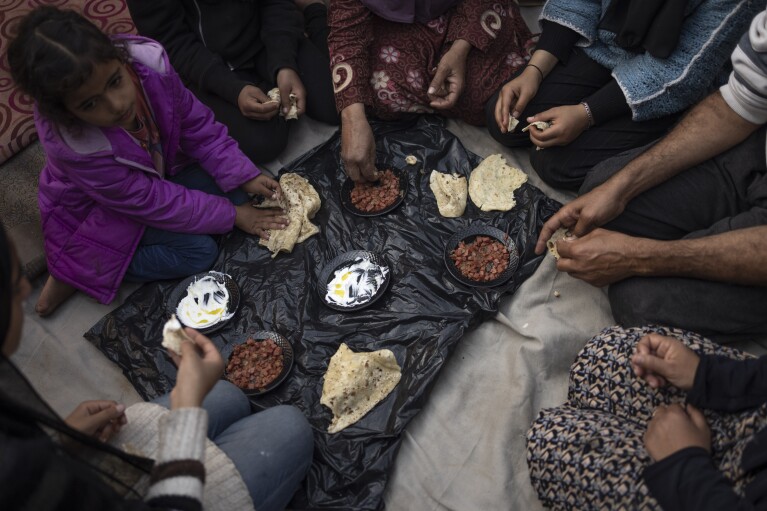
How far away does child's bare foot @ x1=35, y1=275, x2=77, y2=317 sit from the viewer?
261 centimetres

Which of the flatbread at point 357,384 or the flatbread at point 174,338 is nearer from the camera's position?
the flatbread at point 174,338

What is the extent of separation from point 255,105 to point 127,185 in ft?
2.68

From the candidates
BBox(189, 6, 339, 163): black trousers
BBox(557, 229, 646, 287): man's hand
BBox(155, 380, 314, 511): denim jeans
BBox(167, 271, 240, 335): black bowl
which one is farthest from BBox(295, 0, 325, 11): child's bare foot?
BBox(155, 380, 314, 511): denim jeans

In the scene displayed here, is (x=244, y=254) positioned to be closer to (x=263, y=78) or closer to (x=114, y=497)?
(x=263, y=78)

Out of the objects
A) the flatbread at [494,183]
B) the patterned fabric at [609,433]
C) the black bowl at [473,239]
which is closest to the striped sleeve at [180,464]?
the patterned fabric at [609,433]

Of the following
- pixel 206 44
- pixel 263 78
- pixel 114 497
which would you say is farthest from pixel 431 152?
pixel 114 497

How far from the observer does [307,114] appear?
3217 millimetres

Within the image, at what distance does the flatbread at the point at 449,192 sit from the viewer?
2664 mm

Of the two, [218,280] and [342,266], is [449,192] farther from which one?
[218,280]

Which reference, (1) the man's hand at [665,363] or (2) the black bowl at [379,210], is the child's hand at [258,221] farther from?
(1) the man's hand at [665,363]

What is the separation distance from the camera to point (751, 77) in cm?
190

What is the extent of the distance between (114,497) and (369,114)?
7.78ft

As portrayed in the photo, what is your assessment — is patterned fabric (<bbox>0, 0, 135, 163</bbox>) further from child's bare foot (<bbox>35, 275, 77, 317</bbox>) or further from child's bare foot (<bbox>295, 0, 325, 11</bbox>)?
child's bare foot (<bbox>295, 0, 325, 11</bbox>)

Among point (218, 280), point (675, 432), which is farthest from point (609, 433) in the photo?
point (218, 280)
